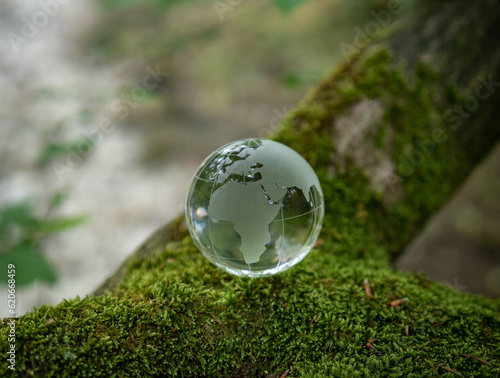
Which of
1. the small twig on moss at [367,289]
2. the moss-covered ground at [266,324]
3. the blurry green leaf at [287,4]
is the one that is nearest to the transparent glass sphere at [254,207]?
the moss-covered ground at [266,324]

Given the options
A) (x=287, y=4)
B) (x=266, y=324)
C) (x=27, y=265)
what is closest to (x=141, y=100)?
(x=27, y=265)

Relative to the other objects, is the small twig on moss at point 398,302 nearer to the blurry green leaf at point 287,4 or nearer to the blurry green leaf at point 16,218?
the blurry green leaf at point 287,4

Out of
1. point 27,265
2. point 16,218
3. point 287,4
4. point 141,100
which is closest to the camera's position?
point 287,4

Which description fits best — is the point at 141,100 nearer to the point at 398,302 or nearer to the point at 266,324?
the point at 266,324

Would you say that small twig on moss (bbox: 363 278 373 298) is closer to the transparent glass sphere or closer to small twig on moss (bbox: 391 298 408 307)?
small twig on moss (bbox: 391 298 408 307)

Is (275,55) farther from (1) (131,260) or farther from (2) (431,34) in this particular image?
(1) (131,260)

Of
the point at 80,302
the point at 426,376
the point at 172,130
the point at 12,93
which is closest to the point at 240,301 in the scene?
the point at 80,302
